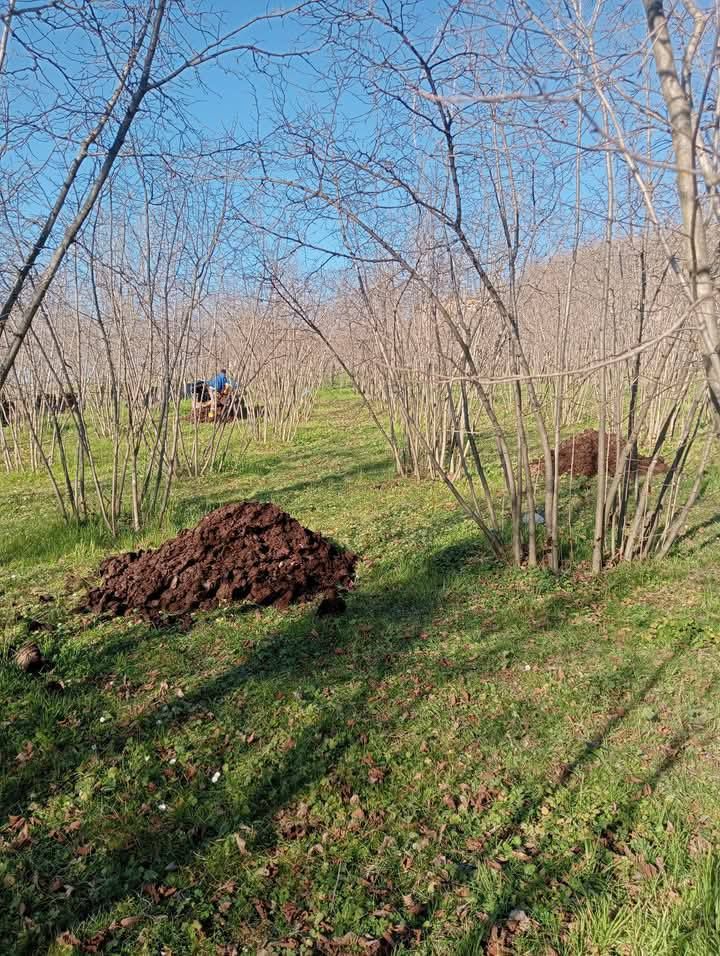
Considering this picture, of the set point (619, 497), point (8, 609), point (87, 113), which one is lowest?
point (8, 609)

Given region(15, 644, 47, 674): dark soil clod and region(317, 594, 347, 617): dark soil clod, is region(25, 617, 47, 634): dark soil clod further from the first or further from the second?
region(317, 594, 347, 617): dark soil clod

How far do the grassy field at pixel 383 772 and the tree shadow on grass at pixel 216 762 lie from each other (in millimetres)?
12

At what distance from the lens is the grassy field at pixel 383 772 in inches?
81.9

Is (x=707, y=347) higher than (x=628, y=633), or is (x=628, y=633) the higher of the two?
(x=707, y=347)

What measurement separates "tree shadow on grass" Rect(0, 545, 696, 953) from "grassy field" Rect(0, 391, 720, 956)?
0.01m

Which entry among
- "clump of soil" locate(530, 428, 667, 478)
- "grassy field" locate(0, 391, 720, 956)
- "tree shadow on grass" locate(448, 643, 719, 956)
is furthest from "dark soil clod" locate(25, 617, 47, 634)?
"clump of soil" locate(530, 428, 667, 478)

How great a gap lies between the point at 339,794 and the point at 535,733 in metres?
0.93

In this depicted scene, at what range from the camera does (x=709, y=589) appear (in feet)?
14.0

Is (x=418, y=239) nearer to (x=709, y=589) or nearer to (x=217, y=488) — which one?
(x=217, y=488)

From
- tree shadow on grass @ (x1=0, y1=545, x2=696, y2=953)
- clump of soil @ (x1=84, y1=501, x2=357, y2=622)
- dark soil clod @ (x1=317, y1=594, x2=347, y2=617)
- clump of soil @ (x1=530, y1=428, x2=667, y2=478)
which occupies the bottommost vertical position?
tree shadow on grass @ (x1=0, y1=545, x2=696, y2=953)

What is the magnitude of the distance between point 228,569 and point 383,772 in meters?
2.30

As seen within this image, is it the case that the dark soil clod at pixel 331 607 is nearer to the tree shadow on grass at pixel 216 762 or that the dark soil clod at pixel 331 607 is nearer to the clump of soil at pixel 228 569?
the tree shadow on grass at pixel 216 762

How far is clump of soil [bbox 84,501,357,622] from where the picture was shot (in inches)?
177

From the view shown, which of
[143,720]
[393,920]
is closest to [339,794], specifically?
[393,920]
